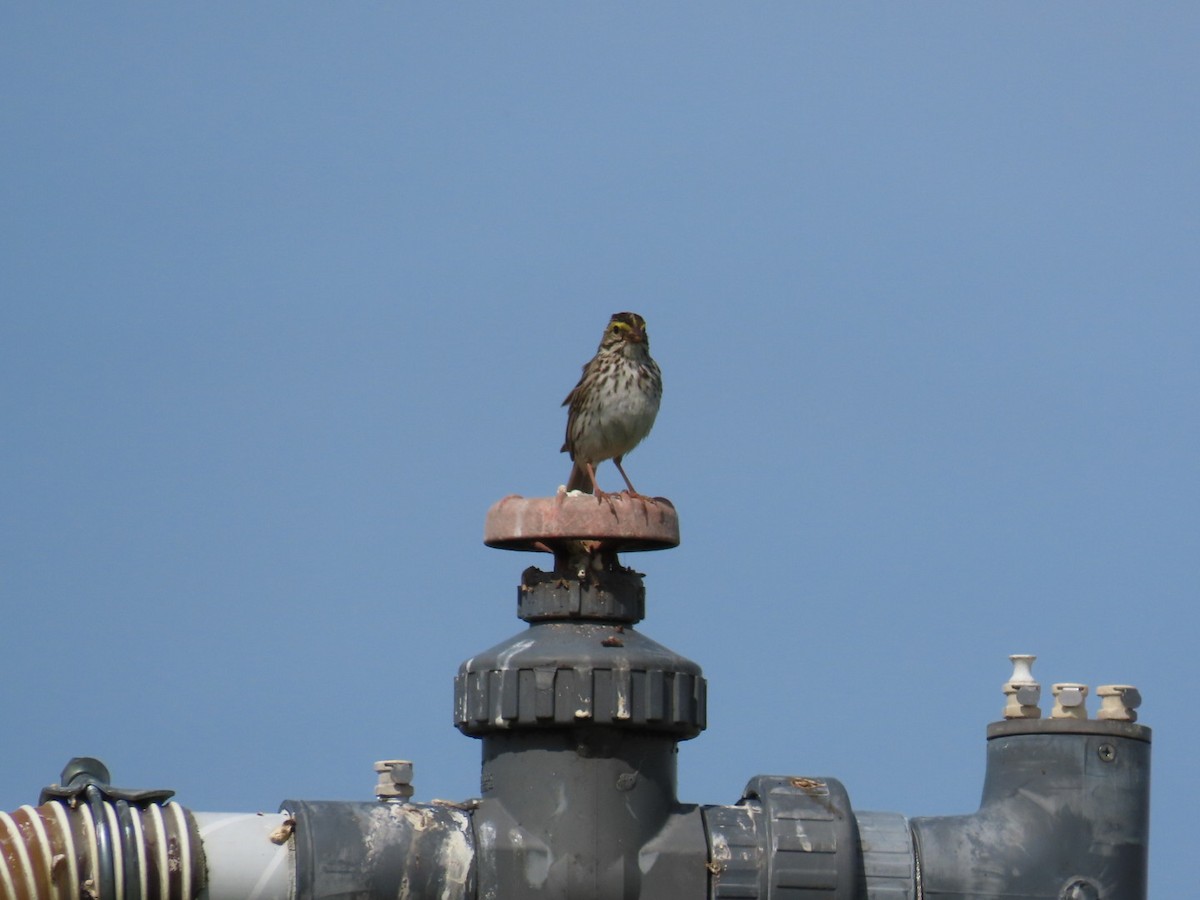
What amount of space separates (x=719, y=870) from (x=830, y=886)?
267 mm

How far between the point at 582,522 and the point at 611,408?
4.05 metres

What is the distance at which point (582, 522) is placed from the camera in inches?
200

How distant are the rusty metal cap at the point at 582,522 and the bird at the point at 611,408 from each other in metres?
Result: 3.79

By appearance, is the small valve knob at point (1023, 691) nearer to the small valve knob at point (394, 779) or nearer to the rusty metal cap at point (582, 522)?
the rusty metal cap at point (582, 522)

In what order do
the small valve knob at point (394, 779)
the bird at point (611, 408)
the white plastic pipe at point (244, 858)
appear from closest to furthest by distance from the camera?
the white plastic pipe at point (244, 858) → the small valve knob at point (394, 779) → the bird at point (611, 408)

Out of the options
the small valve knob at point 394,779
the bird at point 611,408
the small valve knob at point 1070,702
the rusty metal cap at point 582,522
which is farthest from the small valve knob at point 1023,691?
the bird at point 611,408

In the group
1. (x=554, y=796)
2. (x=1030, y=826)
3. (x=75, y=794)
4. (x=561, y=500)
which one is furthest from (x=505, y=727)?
(x=1030, y=826)

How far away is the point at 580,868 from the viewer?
4.94m

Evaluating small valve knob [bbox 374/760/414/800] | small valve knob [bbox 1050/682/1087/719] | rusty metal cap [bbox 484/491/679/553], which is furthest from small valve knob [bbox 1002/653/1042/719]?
small valve knob [bbox 374/760/414/800]

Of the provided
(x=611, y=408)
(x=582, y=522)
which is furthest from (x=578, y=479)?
(x=582, y=522)

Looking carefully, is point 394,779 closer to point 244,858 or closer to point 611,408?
point 244,858

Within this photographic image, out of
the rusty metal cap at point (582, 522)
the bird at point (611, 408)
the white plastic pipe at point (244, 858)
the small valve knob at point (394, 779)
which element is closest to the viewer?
the white plastic pipe at point (244, 858)

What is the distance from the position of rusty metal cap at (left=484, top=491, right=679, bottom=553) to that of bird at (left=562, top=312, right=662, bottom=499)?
3.79 metres

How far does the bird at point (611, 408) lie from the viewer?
29.9ft
